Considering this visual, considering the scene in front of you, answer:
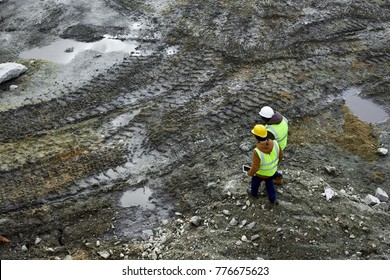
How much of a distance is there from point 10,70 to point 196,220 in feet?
20.3

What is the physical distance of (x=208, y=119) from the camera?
8430 mm

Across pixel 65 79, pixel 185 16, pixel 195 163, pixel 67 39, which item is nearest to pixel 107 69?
pixel 65 79

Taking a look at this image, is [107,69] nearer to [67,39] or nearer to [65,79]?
[65,79]

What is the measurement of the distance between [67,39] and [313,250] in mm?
8734

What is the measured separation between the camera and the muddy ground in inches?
248

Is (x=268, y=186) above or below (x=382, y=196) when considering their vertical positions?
above

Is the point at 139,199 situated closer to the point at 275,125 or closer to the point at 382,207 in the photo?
the point at 275,125

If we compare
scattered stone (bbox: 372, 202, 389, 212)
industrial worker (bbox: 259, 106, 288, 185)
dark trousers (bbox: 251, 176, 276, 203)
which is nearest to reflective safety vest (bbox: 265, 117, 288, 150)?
industrial worker (bbox: 259, 106, 288, 185)

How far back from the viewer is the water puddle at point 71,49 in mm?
10555

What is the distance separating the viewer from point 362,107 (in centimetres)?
904

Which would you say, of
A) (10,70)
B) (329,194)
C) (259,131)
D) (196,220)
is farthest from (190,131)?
(10,70)

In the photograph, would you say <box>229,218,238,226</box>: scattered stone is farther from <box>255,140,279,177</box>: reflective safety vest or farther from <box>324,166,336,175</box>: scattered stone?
<box>324,166,336,175</box>: scattered stone

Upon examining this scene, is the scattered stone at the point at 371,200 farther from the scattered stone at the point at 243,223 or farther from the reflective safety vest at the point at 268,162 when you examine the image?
the scattered stone at the point at 243,223

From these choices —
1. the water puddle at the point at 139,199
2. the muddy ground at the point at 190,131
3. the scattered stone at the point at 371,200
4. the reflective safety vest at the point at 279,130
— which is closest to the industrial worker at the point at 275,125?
the reflective safety vest at the point at 279,130
